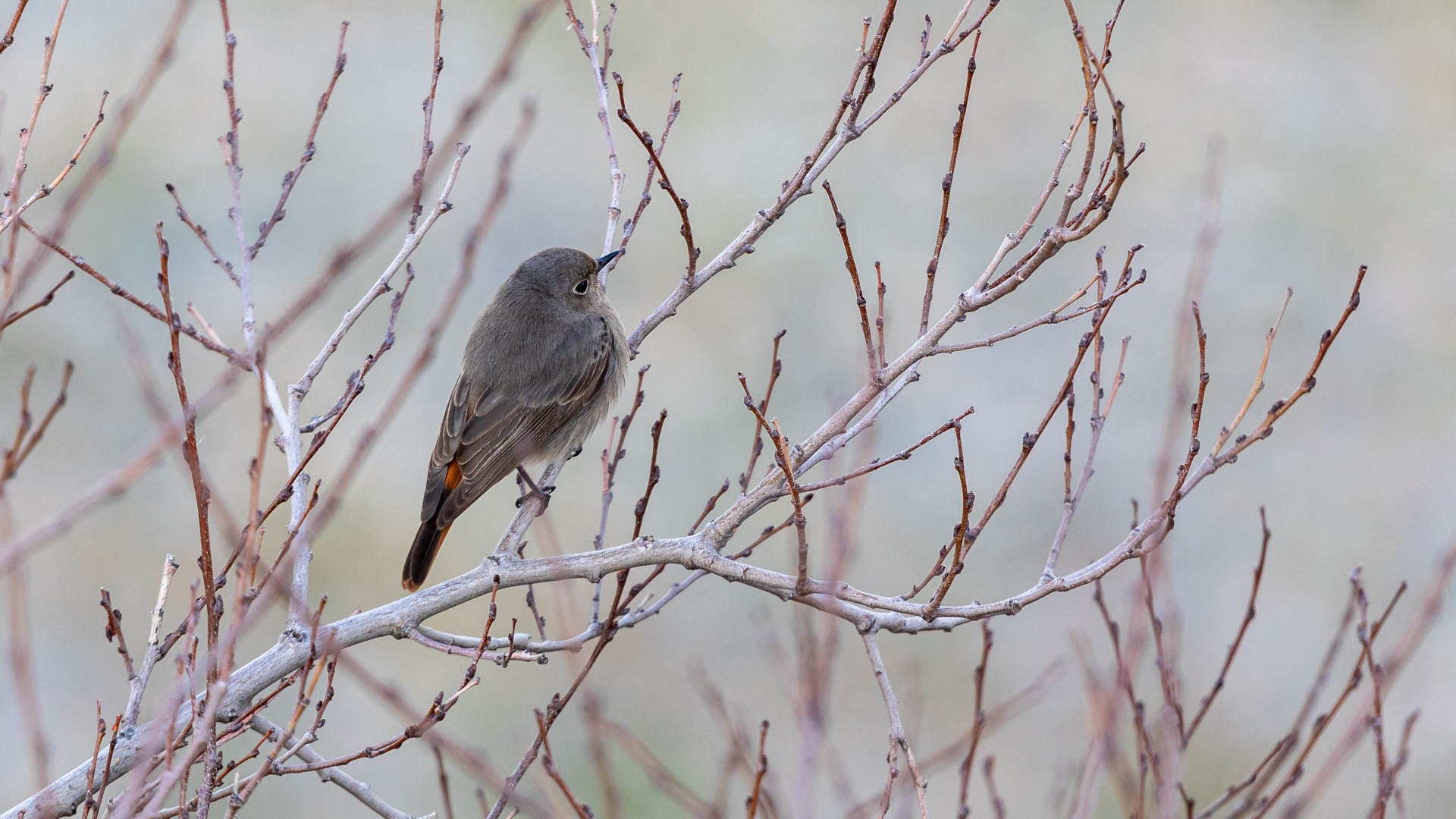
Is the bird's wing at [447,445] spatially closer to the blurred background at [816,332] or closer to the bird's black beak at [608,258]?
the bird's black beak at [608,258]

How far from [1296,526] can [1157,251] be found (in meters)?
2.77

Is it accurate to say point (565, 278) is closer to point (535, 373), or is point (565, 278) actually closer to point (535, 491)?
point (535, 373)

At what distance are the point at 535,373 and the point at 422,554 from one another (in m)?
1.05

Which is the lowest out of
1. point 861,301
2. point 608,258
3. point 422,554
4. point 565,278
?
point 861,301

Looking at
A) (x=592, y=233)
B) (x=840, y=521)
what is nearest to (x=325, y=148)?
(x=592, y=233)

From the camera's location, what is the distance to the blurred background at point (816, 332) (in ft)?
28.1

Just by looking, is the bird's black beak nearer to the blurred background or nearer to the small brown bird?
the small brown bird

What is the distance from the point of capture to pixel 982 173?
11.4m

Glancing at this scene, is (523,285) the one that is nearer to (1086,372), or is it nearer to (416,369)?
(416,369)

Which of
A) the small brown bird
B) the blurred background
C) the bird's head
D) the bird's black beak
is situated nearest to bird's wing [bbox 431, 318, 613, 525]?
the small brown bird

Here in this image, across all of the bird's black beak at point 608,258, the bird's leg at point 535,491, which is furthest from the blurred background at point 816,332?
the bird's black beak at point 608,258

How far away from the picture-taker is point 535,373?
5438 millimetres

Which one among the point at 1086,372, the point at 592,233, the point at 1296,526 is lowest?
the point at 1296,526

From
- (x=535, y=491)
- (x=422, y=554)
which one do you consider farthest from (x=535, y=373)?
(x=535, y=491)
